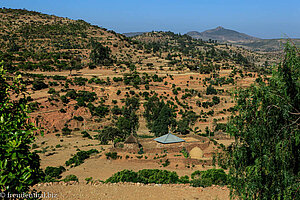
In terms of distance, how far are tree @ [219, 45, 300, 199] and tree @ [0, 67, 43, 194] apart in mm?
5110

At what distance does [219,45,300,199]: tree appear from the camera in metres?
5.95

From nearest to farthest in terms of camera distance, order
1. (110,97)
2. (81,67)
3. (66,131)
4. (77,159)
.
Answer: (77,159)
(66,131)
(110,97)
(81,67)

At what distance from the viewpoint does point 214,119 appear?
133 feet

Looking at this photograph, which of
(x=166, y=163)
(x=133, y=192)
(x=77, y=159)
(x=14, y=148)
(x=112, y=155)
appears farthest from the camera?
(x=112, y=155)

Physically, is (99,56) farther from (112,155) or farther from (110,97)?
(112,155)

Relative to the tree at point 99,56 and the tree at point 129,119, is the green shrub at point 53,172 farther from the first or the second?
the tree at point 99,56

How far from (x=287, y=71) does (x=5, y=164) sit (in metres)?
6.52

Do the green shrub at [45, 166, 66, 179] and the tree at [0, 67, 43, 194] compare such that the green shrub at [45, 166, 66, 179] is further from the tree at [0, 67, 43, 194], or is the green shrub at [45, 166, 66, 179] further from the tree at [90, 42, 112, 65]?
the tree at [90, 42, 112, 65]

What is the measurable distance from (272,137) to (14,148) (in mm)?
5814

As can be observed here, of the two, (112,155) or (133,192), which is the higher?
(133,192)

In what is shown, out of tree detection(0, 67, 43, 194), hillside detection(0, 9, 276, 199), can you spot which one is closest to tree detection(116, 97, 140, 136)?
hillside detection(0, 9, 276, 199)

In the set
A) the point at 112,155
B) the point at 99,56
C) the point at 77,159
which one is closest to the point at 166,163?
the point at 112,155

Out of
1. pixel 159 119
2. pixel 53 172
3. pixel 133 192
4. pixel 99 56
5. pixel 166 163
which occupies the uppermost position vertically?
pixel 99 56

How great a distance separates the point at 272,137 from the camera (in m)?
6.32
